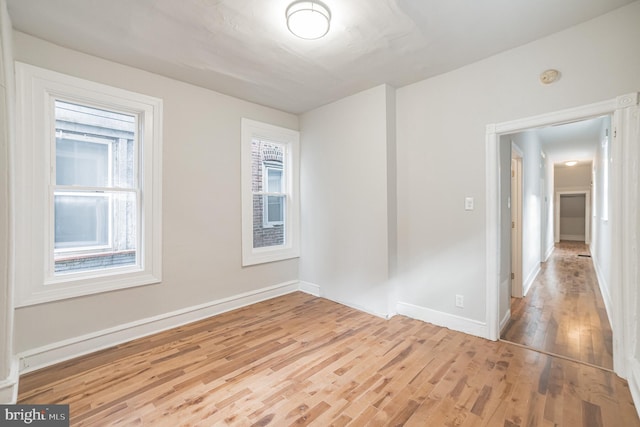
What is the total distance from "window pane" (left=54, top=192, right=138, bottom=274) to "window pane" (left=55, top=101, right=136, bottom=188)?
15 cm

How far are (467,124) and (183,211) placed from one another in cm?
318

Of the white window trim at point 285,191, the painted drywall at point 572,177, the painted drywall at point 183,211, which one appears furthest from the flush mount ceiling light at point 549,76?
the painted drywall at point 572,177

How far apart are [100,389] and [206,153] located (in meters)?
2.38

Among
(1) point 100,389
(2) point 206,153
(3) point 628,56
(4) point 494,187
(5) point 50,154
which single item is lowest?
(1) point 100,389

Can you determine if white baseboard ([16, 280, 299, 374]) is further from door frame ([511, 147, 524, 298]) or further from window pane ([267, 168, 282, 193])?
door frame ([511, 147, 524, 298])

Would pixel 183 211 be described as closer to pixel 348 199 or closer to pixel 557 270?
pixel 348 199

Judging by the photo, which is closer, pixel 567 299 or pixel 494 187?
pixel 494 187

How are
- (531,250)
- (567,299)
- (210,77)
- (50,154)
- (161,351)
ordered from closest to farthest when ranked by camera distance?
(50,154), (161,351), (210,77), (567,299), (531,250)

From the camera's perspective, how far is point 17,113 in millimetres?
2174

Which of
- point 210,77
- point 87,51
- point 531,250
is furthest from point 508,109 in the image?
point 87,51

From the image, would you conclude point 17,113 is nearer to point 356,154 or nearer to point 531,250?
point 356,154

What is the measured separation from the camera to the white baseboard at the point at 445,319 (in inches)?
108

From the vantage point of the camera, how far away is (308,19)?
1.94 meters

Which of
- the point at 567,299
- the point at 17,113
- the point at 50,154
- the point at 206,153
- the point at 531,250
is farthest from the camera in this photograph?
the point at 531,250
